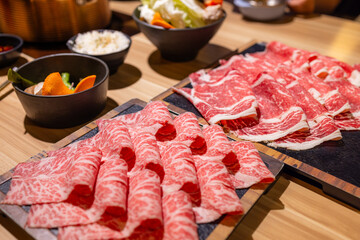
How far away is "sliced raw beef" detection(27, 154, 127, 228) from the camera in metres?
0.99

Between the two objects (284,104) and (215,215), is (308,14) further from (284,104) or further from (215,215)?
(215,215)

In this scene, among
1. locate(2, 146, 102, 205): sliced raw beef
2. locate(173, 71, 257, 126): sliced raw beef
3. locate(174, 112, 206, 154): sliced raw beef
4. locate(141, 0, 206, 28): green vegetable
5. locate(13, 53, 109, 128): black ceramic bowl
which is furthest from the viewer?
locate(141, 0, 206, 28): green vegetable

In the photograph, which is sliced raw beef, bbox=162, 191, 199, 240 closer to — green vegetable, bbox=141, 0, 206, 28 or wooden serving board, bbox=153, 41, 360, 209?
wooden serving board, bbox=153, 41, 360, 209

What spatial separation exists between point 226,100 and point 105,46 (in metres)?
0.91

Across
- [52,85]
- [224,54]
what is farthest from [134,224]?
[224,54]

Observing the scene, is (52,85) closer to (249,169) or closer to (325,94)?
(249,169)

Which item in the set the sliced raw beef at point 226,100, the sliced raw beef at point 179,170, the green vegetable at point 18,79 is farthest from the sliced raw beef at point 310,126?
the green vegetable at point 18,79

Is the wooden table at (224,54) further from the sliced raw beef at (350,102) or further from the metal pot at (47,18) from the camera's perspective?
the sliced raw beef at (350,102)

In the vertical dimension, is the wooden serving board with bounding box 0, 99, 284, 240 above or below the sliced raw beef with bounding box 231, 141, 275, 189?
below

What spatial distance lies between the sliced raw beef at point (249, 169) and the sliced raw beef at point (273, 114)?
6.3 inches

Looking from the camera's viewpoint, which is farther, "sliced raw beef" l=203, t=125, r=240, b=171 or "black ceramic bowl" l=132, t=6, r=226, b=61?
"black ceramic bowl" l=132, t=6, r=226, b=61

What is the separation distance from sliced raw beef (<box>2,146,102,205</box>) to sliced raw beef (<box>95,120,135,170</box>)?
0.22 feet

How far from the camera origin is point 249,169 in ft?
3.98

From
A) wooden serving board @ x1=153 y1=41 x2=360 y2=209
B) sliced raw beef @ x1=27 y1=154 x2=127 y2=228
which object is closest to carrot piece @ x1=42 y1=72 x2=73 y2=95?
sliced raw beef @ x1=27 y1=154 x2=127 y2=228
